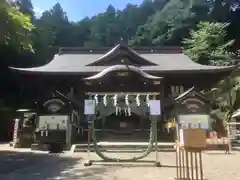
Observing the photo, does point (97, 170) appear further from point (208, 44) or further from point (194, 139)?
point (208, 44)

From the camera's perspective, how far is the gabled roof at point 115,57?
1956 cm

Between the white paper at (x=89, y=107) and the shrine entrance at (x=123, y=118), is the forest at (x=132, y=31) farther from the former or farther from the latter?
the shrine entrance at (x=123, y=118)

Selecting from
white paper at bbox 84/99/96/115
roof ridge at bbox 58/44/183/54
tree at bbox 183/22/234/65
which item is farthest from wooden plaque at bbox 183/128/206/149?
tree at bbox 183/22/234/65

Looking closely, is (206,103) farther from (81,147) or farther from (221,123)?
(81,147)

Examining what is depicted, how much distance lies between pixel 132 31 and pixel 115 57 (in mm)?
28561

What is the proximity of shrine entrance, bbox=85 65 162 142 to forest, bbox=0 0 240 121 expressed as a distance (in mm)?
4991

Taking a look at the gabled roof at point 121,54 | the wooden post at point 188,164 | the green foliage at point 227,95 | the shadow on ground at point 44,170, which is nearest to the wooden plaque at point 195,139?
the wooden post at point 188,164

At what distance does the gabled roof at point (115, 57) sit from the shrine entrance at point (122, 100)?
1581mm

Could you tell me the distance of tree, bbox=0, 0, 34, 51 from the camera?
9.06m

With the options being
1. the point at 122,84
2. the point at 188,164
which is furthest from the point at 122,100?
the point at 188,164

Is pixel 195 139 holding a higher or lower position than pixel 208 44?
lower

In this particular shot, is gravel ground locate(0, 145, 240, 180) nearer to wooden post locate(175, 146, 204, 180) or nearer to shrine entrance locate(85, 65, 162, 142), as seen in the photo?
wooden post locate(175, 146, 204, 180)

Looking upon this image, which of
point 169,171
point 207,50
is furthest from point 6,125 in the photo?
point 207,50

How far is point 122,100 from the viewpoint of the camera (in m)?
18.1
